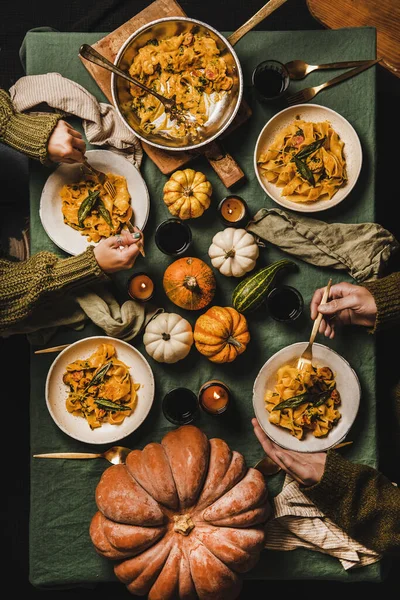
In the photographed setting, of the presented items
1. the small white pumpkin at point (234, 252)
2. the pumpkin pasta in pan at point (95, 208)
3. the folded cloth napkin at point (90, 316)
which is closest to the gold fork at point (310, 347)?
the small white pumpkin at point (234, 252)

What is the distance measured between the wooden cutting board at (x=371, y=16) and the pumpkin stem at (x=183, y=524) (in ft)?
7.92

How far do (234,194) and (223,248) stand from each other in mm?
288

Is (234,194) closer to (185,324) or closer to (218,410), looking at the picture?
(185,324)

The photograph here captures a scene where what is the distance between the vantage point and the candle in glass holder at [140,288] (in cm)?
256

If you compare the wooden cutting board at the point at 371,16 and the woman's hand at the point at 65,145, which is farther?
the wooden cutting board at the point at 371,16

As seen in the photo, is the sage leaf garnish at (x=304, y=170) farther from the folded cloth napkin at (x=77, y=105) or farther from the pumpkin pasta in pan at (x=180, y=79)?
the folded cloth napkin at (x=77, y=105)

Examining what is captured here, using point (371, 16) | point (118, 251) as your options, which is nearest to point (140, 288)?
point (118, 251)

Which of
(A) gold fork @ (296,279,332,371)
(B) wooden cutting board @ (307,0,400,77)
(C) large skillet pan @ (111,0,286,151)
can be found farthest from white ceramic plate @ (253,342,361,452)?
(B) wooden cutting board @ (307,0,400,77)

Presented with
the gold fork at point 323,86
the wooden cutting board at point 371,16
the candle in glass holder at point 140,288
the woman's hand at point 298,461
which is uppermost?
the wooden cutting board at point 371,16

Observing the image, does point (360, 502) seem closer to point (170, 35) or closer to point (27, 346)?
point (27, 346)

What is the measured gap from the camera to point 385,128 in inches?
138

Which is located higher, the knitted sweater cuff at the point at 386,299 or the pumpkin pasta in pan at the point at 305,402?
the knitted sweater cuff at the point at 386,299

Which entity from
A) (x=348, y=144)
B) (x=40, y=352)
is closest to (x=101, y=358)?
(x=40, y=352)

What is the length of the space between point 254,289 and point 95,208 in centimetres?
80
